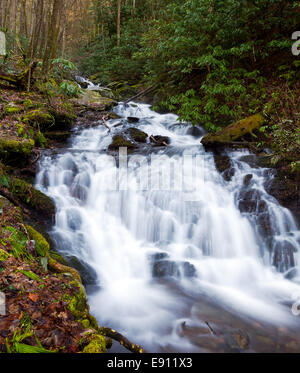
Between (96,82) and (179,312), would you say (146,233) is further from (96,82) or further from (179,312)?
(96,82)

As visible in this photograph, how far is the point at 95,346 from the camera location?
2.09 metres

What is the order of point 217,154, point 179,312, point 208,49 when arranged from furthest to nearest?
point 208,49 < point 217,154 < point 179,312

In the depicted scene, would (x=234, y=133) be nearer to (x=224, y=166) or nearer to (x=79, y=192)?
(x=224, y=166)

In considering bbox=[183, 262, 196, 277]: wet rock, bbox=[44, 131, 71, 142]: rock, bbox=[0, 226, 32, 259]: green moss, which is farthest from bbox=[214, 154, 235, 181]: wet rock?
bbox=[44, 131, 71, 142]: rock

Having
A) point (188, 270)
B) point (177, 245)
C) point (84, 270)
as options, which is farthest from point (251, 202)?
point (84, 270)

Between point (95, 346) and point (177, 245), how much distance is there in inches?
137

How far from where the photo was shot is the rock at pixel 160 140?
898 centimetres

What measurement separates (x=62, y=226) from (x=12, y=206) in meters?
1.22

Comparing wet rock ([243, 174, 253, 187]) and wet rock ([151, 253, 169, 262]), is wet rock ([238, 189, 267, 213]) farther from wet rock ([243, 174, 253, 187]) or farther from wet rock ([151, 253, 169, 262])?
wet rock ([151, 253, 169, 262])

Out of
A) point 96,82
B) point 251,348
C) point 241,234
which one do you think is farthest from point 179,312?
point 96,82

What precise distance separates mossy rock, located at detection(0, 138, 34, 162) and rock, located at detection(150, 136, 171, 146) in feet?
14.1

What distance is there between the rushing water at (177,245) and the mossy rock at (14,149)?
689 millimetres

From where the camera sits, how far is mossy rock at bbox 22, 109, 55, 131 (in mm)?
7910

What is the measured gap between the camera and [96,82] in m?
18.6
